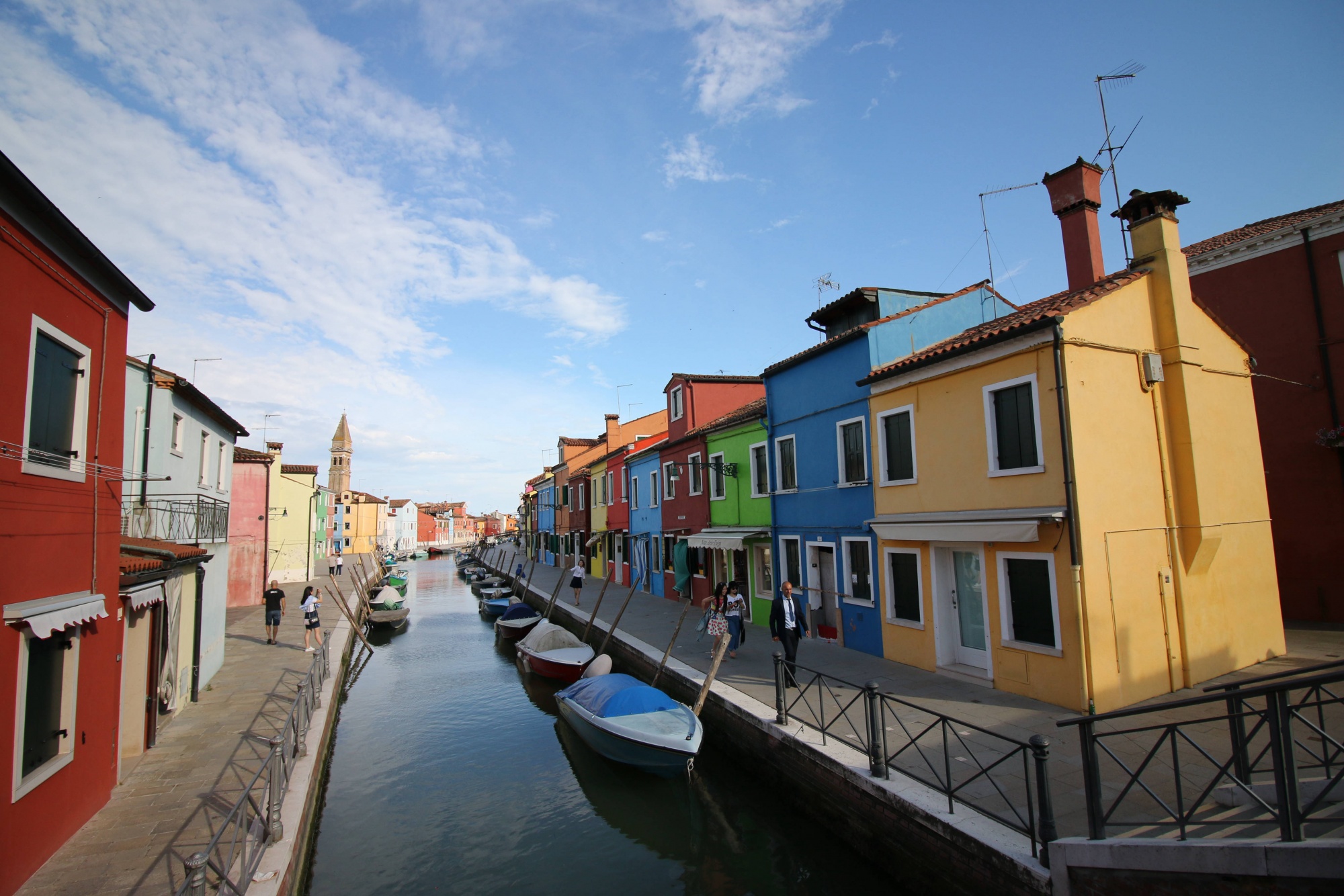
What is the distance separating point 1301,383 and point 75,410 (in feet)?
69.2

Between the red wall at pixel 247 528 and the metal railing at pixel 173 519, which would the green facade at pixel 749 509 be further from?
the red wall at pixel 247 528

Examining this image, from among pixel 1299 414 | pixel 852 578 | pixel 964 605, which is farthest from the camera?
pixel 1299 414

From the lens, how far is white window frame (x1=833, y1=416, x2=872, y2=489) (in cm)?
1331

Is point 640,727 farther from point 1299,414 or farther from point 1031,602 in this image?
point 1299,414

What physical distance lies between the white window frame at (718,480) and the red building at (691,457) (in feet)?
0.87

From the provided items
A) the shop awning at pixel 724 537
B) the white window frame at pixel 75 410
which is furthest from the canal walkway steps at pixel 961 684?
the white window frame at pixel 75 410

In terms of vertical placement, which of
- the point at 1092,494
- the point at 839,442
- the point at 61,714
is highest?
the point at 839,442

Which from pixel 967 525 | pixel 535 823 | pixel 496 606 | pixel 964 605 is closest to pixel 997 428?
pixel 967 525

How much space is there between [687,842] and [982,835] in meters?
4.43

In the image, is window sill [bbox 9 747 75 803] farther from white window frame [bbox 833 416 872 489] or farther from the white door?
white window frame [bbox 833 416 872 489]

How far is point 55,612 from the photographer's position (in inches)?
242

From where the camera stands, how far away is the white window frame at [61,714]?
5781mm

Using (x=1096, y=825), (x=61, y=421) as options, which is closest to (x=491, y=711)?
(x=61, y=421)

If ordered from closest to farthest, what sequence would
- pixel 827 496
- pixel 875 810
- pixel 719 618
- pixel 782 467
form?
1. pixel 875 810
2. pixel 719 618
3. pixel 827 496
4. pixel 782 467
